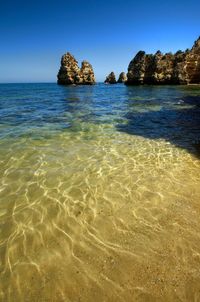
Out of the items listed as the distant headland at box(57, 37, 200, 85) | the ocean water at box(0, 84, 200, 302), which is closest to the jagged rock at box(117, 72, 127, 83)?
the distant headland at box(57, 37, 200, 85)

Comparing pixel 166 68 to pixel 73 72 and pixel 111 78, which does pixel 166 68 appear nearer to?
pixel 73 72

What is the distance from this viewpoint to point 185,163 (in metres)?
7.39

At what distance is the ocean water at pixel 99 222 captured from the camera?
326 centimetres

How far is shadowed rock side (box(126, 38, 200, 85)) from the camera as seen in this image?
222ft

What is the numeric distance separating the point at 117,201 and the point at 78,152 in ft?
12.2

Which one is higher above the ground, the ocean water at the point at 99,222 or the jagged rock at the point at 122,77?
the ocean water at the point at 99,222

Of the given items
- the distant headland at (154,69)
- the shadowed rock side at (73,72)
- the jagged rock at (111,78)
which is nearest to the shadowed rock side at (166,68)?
the distant headland at (154,69)

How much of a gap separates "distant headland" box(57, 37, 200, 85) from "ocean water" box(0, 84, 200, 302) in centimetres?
6741

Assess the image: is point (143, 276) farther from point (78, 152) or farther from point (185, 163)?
point (78, 152)

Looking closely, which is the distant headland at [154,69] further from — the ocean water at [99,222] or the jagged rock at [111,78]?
the ocean water at [99,222]

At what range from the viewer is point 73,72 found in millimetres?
86562

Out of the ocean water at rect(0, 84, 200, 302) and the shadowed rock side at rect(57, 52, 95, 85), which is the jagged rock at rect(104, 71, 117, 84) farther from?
the ocean water at rect(0, 84, 200, 302)

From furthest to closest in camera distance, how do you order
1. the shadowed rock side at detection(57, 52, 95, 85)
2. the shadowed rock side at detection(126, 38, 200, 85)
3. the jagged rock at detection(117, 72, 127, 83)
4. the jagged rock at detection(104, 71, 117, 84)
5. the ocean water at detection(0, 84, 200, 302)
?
the jagged rock at detection(117, 72, 127, 83)
the jagged rock at detection(104, 71, 117, 84)
the shadowed rock side at detection(57, 52, 95, 85)
the shadowed rock side at detection(126, 38, 200, 85)
the ocean water at detection(0, 84, 200, 302)

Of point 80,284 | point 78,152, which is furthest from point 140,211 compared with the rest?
point 78,152
